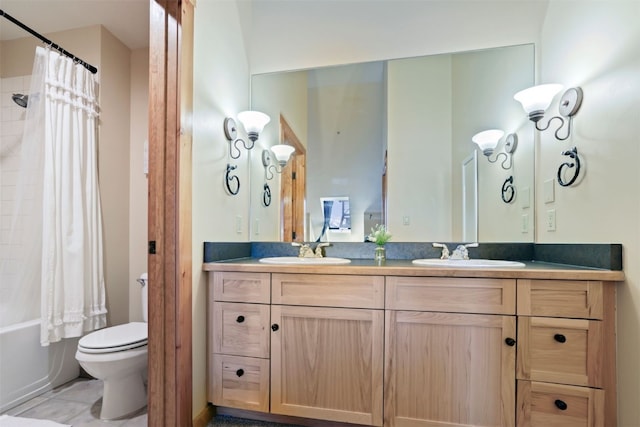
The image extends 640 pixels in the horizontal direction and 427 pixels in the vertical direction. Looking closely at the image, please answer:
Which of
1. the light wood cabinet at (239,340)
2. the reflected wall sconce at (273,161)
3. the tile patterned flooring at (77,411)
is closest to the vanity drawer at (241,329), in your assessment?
the light wood cabinet at (239,340)

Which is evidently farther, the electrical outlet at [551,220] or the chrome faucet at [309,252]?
the chrome faucet at [309,252]

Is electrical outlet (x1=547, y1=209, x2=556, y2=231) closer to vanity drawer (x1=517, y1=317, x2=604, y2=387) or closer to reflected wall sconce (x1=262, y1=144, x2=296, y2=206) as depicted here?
vanity drawer (x1=517, y1=317, x2=604, y2=387)

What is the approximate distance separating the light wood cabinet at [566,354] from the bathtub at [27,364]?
2.68 meters

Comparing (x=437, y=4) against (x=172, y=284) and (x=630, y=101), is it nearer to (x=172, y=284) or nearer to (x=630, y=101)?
(x=630, y=101)

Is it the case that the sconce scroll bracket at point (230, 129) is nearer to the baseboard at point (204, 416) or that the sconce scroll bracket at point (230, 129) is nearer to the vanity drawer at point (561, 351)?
the baseboard at point (204, 416)

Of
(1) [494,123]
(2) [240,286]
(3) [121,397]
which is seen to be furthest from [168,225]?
(1) [494,123]

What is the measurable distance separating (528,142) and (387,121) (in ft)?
2.78

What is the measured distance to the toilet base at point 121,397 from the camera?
64.9 inches

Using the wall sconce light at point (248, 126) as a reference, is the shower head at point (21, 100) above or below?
above

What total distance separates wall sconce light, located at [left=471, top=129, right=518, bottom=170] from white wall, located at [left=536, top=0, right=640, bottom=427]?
9.8 inches

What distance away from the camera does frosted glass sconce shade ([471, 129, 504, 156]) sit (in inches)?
72.4

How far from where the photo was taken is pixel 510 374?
1264mm

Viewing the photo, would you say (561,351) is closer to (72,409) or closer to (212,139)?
(212,139)

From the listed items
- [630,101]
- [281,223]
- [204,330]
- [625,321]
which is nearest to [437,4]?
[630,101]
